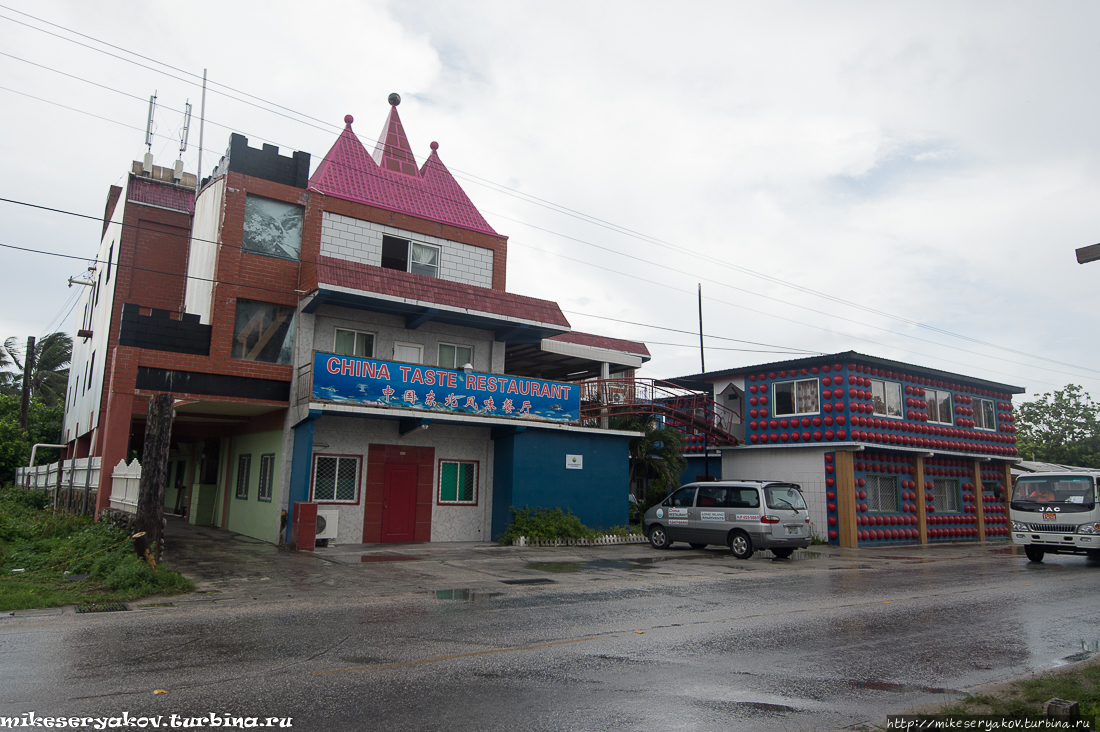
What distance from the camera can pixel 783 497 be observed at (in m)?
17.9

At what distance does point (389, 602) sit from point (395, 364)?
8814 millimetres

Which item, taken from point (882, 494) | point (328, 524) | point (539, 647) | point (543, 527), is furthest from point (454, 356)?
point (882, 494)

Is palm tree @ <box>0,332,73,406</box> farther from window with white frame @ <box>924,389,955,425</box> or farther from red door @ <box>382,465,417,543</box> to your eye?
window with white frame @ <box>924,389,955,425</box>

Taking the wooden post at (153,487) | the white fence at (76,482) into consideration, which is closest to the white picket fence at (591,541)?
the wooden post at (153,487)

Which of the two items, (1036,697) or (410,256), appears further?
(410,256)

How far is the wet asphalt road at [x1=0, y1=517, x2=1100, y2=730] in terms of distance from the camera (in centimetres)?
536

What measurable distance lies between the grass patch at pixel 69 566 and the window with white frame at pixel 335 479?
194 inches

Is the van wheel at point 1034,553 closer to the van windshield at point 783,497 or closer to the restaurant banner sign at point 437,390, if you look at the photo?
the van windshield at point 783,497

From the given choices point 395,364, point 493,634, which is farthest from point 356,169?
point 493,634

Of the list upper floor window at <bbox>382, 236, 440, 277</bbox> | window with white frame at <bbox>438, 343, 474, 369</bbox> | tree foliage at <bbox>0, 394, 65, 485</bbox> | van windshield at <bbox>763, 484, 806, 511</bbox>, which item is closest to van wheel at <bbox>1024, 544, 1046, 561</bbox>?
van windshield at <bbox>763, 484, 806, 511</bbox>

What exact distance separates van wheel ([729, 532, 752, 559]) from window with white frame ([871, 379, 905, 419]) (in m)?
9.72

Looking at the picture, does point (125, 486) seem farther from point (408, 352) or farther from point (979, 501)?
point (979, 501)

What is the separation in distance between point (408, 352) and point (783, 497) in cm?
1065

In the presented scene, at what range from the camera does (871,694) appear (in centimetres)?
599
